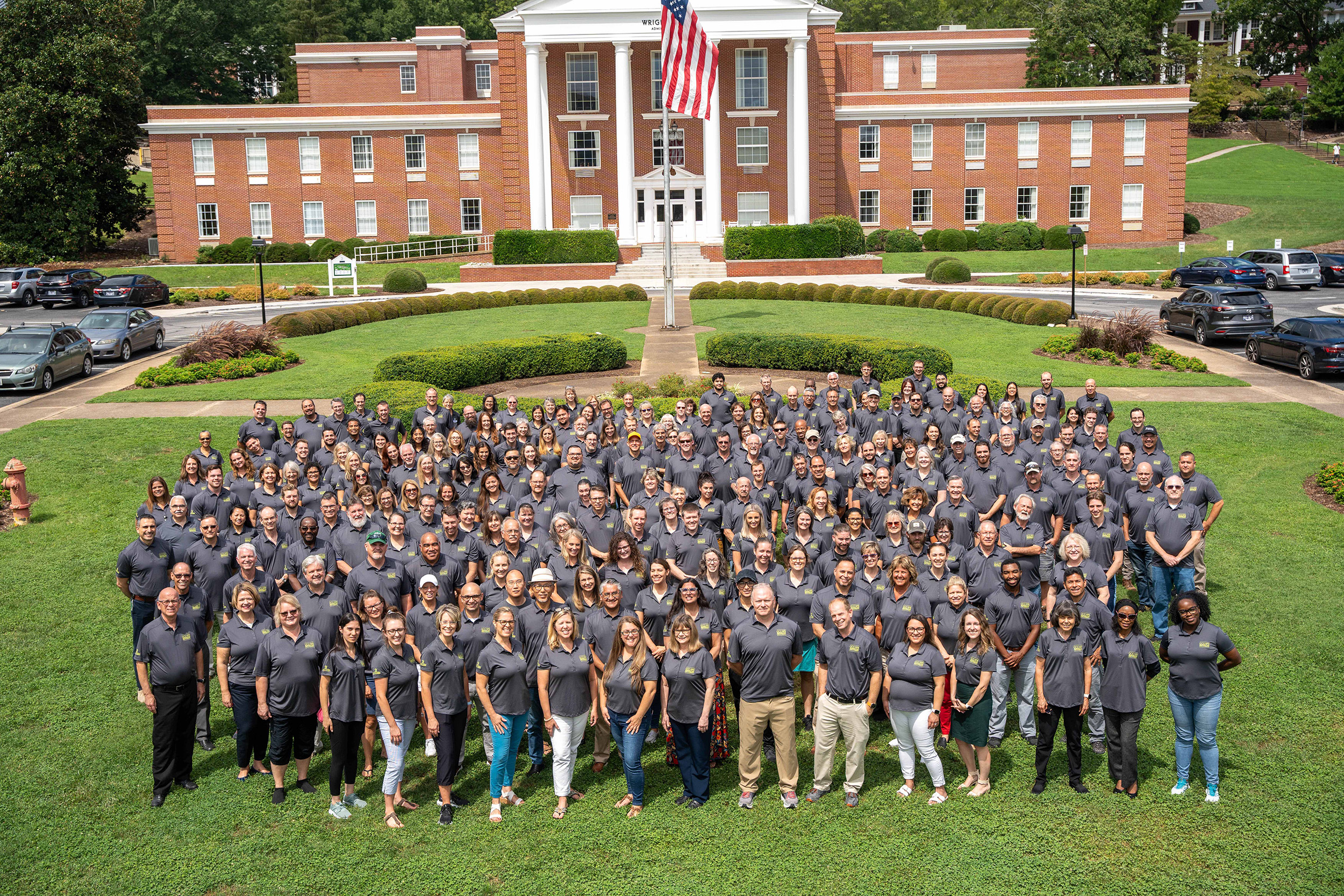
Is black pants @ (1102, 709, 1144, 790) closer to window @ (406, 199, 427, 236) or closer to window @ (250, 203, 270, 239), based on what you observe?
window @ (406, 199, 427, 236)

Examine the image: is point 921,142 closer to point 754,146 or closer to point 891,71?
point 754,146

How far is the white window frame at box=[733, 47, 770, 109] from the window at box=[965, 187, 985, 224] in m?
12.1

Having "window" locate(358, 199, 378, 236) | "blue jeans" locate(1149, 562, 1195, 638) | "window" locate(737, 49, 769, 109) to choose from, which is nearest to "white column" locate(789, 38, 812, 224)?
"window" locate(737, 49, 769, 109)

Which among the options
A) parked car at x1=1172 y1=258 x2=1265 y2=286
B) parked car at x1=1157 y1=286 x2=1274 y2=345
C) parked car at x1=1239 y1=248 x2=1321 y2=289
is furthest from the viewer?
parked car at x1=1239 y1=248 x2=1321 y2=289

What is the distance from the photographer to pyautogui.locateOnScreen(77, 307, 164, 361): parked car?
30.5m

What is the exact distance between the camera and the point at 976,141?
60.6m

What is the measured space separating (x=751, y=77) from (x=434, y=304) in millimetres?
26301

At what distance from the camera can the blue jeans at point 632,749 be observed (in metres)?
9.23

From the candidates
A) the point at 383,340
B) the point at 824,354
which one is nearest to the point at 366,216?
the point at 383,340

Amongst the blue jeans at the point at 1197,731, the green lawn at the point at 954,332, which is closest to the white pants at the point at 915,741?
the blue jeans at the point at 1197,731

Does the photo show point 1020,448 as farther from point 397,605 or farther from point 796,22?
point 796,22

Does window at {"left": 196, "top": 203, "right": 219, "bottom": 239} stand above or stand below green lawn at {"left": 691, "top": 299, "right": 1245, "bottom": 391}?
above

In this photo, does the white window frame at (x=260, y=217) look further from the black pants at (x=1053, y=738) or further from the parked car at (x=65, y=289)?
the black pants at (x=1053, y=738)

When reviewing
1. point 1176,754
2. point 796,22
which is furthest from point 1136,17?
point 1176,754
